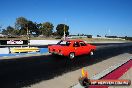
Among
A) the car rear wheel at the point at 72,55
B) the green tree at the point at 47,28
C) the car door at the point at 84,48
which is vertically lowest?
the car rear wheel at the point at 72,55

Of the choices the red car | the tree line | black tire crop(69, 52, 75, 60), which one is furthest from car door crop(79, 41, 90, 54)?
the tree line

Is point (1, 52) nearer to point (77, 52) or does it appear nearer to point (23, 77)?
point (77, 52)

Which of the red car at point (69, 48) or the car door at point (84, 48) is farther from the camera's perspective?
the car door at point (84, 48)

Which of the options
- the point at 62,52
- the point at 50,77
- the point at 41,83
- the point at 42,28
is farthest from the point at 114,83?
the point at 42,28

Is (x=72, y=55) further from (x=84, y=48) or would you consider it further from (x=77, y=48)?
(x=84, y=48)

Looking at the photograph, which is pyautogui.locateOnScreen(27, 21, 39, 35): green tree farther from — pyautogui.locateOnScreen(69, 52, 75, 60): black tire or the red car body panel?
pyautogui.locateOnScreen(69, 52, 75, 60): black tire

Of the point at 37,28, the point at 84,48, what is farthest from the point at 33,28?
the point at 84,48

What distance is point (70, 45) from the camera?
1903 centimetres

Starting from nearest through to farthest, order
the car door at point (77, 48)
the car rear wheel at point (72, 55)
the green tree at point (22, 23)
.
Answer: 1. the car rear wheel at point (72, 55)
2. the car door at point (77, 48)
3. the green tree at point (22, 23)

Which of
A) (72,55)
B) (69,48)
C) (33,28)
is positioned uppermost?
(33,28)

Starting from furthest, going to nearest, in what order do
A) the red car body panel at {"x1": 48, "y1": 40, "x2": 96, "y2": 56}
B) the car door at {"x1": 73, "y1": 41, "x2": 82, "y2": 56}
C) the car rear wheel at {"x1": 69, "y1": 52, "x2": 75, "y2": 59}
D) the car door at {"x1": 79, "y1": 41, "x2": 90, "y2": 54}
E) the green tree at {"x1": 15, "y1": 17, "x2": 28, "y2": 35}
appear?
the green tree at {"x1": 15, "y1": 17, "x2": 28, "y2": 35}
the car door at {"x1": 79, "y1": 41, "x2": 90, "y2": 54}
the car door at {"x1": 73, "y1": 41, "x2": 82, "y2": 56}
the car rear wheel at {"x1": 69, "y1": 52, "x2": 75, "y2": 59}
the red car body panel at {"x1": 48, "y1": 40, "x2": 96, "y2": 56}

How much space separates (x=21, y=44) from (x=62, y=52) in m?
8.08

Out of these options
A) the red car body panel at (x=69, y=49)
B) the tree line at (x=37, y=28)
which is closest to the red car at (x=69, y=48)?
the red car body panel at (x=69, y=49)

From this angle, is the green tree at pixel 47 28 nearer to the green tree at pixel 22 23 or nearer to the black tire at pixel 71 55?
the green tree at pixel 22 23
